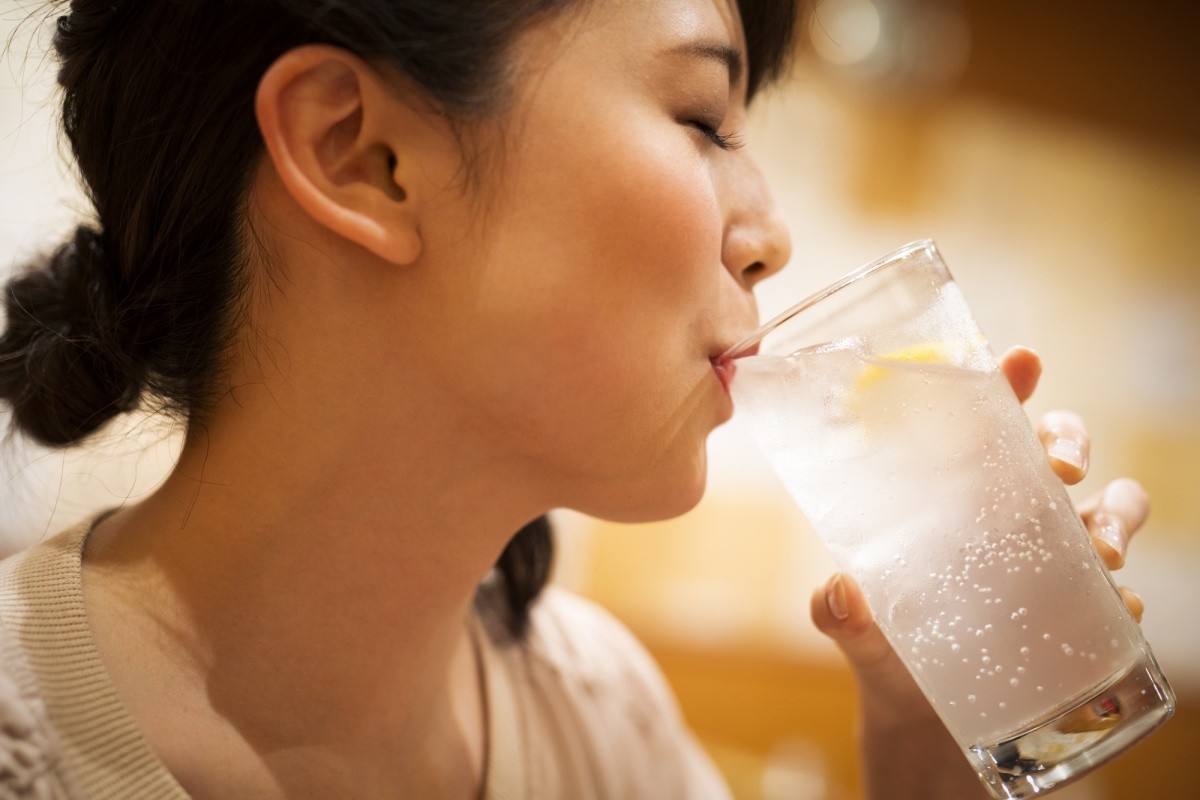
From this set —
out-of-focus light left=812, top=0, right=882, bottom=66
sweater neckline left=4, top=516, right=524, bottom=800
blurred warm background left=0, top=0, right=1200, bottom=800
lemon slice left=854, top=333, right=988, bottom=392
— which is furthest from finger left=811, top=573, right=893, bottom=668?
out-of-focus light left=812, top=0, right=882, bottom=66

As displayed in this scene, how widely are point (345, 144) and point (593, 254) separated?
251mm

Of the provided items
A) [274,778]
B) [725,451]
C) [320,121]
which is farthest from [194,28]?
[725,451]

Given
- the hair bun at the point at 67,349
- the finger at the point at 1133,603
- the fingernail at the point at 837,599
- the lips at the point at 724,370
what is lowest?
the fingernail at the point at 837,599

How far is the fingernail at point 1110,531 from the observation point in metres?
0.98

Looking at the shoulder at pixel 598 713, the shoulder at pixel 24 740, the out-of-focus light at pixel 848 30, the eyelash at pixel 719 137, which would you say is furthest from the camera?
the out-of-focus light at pixel 848 30

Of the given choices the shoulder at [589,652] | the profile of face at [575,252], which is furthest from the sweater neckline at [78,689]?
the shoulder at [589,652]

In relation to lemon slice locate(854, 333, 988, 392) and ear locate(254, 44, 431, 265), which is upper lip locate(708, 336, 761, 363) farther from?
ear locate(254, 44, 431, 265)

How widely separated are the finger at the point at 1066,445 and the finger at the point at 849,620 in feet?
0.82

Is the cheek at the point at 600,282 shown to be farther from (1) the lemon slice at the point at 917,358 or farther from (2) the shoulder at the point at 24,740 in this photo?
(2) the shoulder at the point at 24,740

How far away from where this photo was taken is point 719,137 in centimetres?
93

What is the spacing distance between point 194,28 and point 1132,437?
2877 millimetres

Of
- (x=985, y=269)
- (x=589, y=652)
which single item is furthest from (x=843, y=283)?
(x=985, y=269)

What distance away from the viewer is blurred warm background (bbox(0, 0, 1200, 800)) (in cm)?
261

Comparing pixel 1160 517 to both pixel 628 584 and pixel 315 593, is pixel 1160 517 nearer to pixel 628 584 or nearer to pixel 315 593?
pixel 628 584
